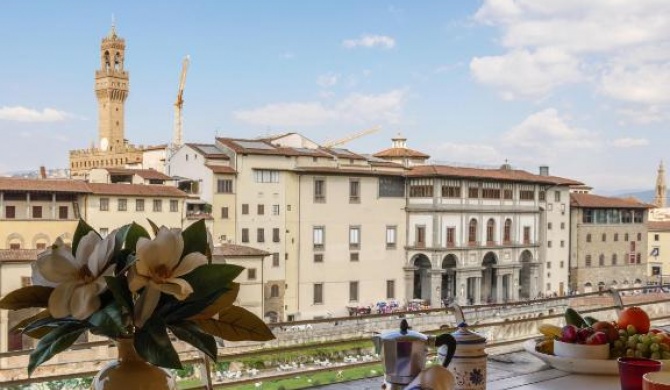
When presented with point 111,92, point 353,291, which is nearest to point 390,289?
point 353,291

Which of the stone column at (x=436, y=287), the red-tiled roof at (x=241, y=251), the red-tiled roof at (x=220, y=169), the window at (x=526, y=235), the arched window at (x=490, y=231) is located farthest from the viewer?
the window at (x=526, y=235)

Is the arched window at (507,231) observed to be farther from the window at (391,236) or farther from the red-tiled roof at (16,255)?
the red-tiled roof at (16,255)

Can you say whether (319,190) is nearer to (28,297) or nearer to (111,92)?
(111,92)

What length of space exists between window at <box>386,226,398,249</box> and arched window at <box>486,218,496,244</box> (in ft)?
9.77

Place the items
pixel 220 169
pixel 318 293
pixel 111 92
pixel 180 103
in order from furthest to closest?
1. pixel 180 103
2. pixel 111 92
3. pixel 318 293
4. pixel 220 169

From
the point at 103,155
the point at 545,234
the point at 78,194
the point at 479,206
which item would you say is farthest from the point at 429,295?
the point at 103,155

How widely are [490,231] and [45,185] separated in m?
11.5

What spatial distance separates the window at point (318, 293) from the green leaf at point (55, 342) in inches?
659

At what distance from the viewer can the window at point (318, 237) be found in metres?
17.6

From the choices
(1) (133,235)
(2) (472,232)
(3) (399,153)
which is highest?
(3) (399,153)

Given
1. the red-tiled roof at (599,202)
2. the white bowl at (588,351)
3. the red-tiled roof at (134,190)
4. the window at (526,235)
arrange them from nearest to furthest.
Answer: the white bowl at (588,351), the red-tiled roof at (134,190), the window at (526,235), the red-tiled roof at (599,202)

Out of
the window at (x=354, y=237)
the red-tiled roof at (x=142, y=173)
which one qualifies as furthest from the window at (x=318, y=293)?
the red-tiled roof at (x=142, y=173)

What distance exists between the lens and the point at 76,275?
29.1 inches

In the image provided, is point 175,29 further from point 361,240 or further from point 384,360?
point 384,360
